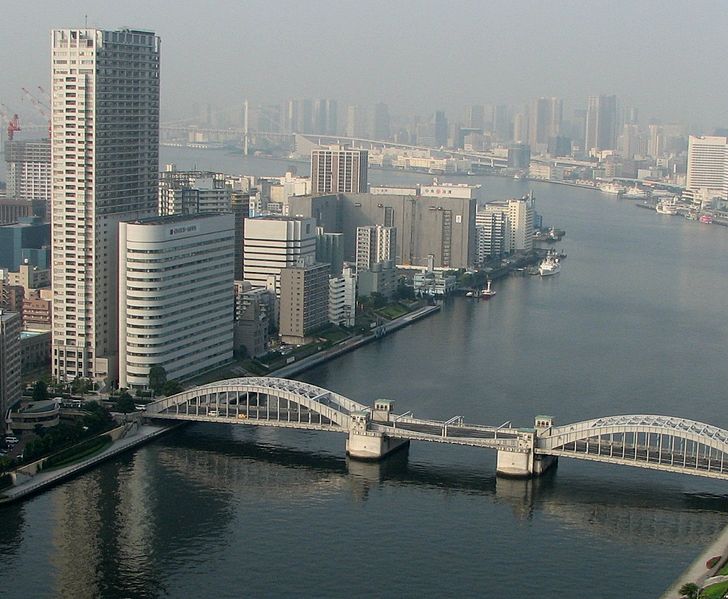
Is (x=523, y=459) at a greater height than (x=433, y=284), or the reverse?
(x=433, y=284)

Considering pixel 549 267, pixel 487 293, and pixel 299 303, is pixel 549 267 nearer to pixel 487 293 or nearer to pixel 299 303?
pixel 487 293

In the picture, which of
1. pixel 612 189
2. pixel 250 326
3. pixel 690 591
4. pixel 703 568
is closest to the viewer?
pixel 690 591

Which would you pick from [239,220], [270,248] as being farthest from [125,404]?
[239,220]

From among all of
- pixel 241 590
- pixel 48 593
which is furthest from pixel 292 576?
pixel 48 593

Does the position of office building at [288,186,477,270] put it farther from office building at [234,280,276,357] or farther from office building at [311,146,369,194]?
office building at [234,280,276,357]

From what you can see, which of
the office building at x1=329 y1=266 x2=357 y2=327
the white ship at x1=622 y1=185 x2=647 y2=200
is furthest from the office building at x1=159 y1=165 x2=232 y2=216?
the white ship at x1=622 y1=185 x2=647 y2=200

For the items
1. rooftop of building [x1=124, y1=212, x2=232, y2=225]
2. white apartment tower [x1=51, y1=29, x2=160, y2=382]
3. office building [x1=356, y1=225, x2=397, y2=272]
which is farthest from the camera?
office building [x1=356, y1=225, x2=397, y2=272]
